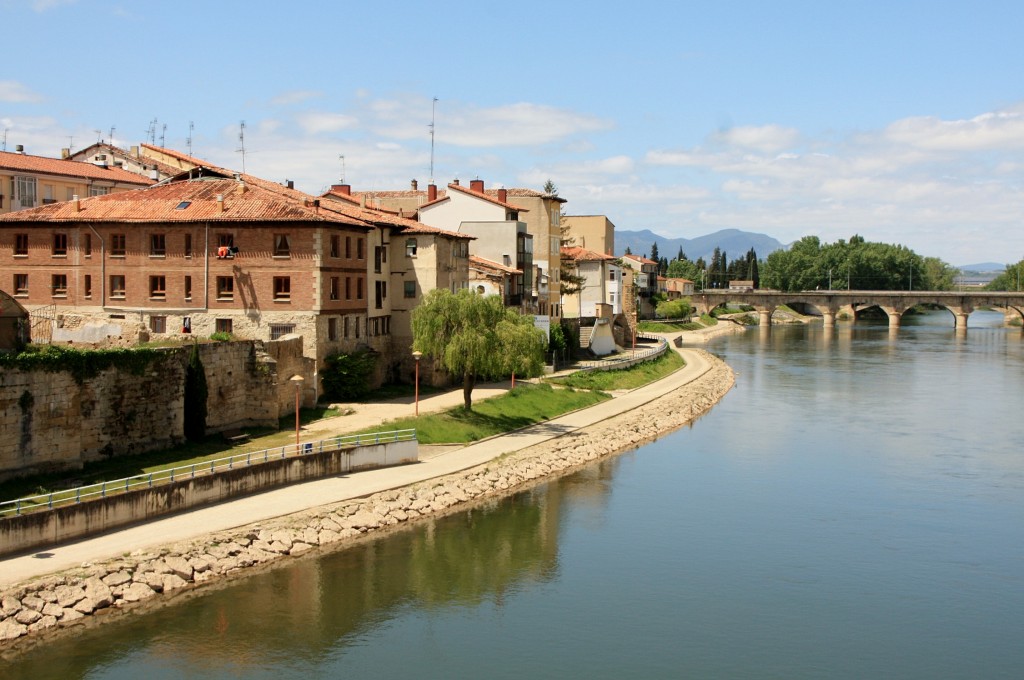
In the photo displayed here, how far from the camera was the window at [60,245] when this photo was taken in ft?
176

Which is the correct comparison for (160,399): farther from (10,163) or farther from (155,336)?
(10,163)

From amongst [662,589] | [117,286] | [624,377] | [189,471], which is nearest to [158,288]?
[117,286]

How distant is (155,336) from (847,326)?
478 feet

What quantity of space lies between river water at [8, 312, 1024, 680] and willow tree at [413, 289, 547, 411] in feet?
22.7

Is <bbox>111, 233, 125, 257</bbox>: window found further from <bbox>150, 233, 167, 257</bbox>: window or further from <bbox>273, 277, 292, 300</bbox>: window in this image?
<bbox>273, 277, 292, 300</bbox>: window

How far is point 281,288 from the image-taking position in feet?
167

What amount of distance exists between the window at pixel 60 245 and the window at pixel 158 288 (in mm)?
5079

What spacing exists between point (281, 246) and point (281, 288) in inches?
80.6

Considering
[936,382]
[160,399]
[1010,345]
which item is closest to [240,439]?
[160,399]

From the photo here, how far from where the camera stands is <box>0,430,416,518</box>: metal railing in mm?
30859

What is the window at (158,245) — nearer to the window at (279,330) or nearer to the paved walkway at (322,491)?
the window at (279,330)

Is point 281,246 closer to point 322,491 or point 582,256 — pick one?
point 322,491

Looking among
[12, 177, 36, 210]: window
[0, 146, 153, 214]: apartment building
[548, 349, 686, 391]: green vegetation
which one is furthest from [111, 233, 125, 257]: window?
[548, 349, 686, 391]: green vegetation

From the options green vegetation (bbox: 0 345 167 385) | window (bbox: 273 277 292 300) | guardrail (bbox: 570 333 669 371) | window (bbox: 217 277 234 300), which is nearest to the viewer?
green vegetation (bbox: 0 345 167 385)
